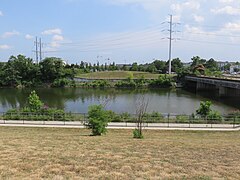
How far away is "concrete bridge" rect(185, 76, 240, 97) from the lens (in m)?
62.6

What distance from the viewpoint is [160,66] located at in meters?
146

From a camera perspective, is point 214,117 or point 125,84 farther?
point 125,84

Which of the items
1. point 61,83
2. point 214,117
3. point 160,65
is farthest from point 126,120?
point 160,65

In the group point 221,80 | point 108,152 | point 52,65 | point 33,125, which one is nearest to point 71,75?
point 52,65

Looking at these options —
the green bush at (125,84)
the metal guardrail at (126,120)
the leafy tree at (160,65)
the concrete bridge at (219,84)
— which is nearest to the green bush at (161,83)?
the green bush at (125,84)

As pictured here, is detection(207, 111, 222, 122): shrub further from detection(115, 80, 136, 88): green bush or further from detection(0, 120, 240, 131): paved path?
detection(115, 80, 136, 88): green bush

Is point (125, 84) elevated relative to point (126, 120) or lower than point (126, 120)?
elevated

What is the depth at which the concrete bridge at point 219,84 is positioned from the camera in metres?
62.6

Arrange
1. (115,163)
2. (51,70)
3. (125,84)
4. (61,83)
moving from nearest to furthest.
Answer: (115,163) → (125,84) → (61,83) → (51,70)

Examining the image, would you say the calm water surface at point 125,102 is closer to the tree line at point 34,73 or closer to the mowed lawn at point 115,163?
the mowed lawn at point 115,163

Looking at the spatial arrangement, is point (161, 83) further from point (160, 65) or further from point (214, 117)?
point (214, 117)

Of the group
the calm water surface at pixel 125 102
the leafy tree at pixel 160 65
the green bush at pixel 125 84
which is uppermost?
the leafy tree at pixel 160 65

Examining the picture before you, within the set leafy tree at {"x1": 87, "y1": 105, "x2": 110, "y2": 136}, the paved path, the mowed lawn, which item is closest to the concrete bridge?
the paved path

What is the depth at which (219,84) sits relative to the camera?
230ft
